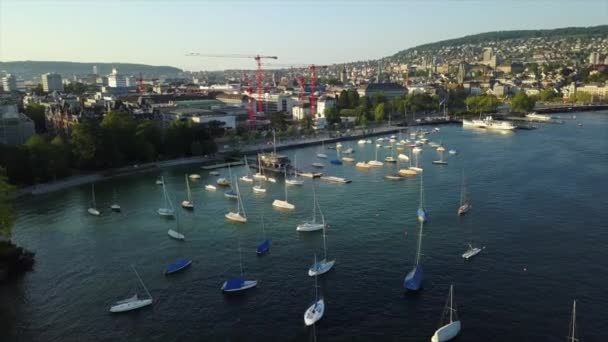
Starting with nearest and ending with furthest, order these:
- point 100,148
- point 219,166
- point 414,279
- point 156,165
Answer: point 414,279
point 100,148
point 156,165
point 219,166

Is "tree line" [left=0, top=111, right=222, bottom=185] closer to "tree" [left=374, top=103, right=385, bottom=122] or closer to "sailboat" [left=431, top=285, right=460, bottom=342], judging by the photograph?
"tree" [left=374, top=103, right=385, bottom=122]


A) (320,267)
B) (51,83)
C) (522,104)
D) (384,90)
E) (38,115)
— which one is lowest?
(320,267)

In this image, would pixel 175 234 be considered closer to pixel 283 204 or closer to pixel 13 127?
pixel 283 204

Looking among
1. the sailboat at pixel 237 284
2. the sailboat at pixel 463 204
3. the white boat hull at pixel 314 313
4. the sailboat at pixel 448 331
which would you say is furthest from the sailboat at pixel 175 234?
→ the sailboat at pixel 463 204

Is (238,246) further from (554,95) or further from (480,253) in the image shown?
(554,95)

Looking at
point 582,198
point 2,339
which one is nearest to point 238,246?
point 2,339

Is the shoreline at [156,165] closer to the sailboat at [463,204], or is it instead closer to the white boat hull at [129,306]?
the white boat hull at [129,306]

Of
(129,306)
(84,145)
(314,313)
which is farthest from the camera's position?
(84,145)

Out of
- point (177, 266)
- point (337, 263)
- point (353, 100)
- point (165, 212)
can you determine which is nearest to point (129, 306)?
point (177, 266)
